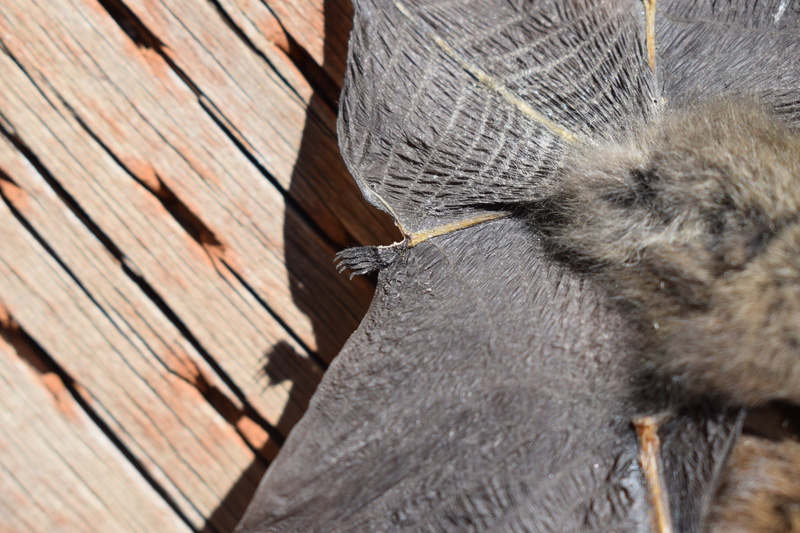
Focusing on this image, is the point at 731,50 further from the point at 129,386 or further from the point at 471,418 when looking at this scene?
the point at 129,386

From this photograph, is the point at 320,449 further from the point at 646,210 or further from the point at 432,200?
the point at 646,210

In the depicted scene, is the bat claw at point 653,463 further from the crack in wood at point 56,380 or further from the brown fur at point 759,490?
the crack in wood at point 56,380

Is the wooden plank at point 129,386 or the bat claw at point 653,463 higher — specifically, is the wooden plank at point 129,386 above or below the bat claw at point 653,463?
above

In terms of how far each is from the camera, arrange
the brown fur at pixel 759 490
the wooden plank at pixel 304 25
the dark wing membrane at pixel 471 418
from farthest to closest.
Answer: the wooden plank at pixel 304 25 → the dark wing membrane at pixel 471 418 → the brown fur at pixel 759 490

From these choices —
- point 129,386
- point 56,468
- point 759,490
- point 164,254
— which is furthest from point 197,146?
point 759,490

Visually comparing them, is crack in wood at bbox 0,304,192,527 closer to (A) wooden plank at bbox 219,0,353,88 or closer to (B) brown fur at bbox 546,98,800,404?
(A) wooden plank at bbox 219,0,353,88

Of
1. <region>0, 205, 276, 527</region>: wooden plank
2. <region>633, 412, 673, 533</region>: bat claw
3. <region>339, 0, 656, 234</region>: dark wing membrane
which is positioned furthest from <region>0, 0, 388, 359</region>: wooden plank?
<region>633, 412, 673, 533</region>: bat claw

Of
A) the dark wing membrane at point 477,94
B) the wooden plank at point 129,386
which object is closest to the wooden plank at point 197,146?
the wooden plank at point 129,386
